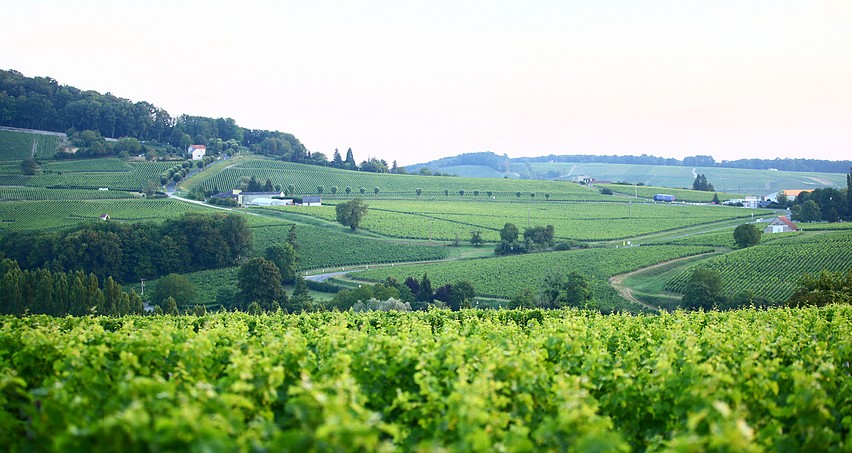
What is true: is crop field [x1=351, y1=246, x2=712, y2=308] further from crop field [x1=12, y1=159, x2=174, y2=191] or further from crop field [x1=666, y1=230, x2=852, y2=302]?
crop field [x1=12, y1=159, x2=174, y2=191]

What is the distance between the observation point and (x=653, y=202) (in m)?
109

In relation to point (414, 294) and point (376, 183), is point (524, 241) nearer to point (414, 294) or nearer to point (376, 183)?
point (414, 294)

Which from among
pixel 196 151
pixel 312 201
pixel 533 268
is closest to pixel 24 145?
pixel 196 151

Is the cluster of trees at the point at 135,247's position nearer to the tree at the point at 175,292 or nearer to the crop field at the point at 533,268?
the tree at the point at 175,292

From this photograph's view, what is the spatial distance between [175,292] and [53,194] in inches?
1625

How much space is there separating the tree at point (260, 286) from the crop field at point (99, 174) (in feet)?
161

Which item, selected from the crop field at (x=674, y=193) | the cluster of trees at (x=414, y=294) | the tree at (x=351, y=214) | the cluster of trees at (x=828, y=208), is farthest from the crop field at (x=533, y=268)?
the crop field at (x=674, y=193)

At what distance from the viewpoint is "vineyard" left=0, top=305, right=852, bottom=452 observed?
543 cm

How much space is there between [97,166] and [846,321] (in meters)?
104

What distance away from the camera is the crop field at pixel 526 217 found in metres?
80.1

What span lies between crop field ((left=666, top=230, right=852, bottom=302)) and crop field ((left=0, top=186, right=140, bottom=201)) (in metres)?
67.1

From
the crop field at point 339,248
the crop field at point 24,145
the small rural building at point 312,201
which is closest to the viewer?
the crop field at point 339,248

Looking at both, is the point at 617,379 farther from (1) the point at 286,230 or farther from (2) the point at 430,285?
(1) the point at 286,230

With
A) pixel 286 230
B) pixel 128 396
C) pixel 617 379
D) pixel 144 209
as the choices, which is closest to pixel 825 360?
pixel 617 379
